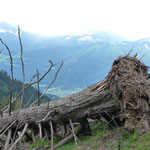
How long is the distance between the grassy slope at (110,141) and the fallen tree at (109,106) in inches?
12.4

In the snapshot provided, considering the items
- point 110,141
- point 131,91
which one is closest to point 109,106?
point 131,91

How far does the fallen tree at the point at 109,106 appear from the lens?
6.05m

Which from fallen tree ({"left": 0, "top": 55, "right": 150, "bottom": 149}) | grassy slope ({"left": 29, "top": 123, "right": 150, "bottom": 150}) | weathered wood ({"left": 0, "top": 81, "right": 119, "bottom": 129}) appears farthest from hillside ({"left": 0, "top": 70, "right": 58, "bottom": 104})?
grassy slope ({"left": 29, "top": 123, "right": 150, "bottom": 150})

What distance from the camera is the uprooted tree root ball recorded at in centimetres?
580

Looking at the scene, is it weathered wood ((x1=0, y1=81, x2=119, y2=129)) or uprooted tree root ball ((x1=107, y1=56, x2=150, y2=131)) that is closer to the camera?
uprooted tree root ball ((x1=107, y1=56, x2=150, y2=131))

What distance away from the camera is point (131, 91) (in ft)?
20.5

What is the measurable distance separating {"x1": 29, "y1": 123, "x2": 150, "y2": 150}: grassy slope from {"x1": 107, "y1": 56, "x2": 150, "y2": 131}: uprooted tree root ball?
35 cm

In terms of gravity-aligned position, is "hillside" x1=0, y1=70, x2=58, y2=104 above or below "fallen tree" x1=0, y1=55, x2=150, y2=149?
below

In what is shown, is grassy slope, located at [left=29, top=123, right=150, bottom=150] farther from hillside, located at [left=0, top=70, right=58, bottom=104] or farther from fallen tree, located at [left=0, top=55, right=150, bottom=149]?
hillside, located at [left=0, top=70, right=58, bottom=104]

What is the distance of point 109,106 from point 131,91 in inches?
37.0

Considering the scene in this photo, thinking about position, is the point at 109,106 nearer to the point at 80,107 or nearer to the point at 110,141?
the point at 80,107

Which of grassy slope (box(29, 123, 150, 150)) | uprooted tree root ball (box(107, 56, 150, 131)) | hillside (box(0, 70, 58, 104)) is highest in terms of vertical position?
uprooted tree root ball (box(107, 56, 150, 131))

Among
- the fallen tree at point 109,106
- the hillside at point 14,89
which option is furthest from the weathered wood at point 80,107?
the hillside at point 14,89

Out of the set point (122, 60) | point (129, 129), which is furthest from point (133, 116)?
point (122, 60)
